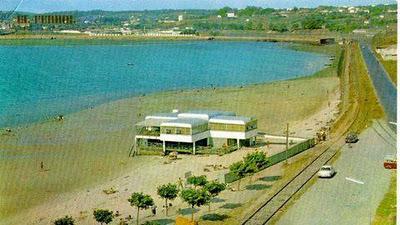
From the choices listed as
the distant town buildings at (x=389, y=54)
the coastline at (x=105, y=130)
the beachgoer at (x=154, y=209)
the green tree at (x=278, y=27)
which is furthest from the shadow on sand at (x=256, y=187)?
the green tree at (x=278, y=27)

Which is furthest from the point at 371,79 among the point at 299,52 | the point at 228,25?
the point at 228,25

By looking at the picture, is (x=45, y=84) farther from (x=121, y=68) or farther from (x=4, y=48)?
(x=4, y=48)

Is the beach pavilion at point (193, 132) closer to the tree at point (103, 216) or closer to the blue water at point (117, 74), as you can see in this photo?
the tree at point (103, 216)

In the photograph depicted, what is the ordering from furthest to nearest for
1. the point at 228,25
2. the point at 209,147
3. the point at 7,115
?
the point at 228,25 < the point at 7,115 < the point at 209,147

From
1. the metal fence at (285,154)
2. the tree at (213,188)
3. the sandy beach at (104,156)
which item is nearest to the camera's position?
the tree at (213,188)

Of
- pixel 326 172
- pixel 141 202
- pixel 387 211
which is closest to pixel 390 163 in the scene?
pixel 326 172

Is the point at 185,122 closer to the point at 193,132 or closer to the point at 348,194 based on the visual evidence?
the point at 193,132

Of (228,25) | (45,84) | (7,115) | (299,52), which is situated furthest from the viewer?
(228,25)
